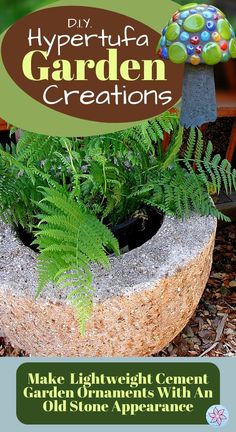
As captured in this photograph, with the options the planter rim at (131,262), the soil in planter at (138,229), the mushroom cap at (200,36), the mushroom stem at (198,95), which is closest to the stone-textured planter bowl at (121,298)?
the planter rim at (131,262)

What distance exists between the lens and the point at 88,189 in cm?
141

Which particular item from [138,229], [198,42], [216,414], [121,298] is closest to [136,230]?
[138,229]

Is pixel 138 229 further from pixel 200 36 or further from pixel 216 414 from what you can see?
pixel 200 36

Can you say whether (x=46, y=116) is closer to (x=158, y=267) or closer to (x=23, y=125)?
(x=23, y=125)

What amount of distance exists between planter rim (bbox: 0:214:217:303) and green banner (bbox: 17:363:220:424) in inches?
6.8

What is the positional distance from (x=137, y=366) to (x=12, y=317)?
262mm

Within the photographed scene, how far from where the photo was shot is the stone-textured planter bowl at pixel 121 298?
1.26m

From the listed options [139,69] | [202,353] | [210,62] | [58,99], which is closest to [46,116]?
[58,99]

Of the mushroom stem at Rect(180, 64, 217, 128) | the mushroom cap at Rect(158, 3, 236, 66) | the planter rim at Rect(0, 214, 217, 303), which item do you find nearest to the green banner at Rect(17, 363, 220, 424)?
the planter rim at Rect(0, 214, 217, 303)

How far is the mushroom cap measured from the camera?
104 centimetres

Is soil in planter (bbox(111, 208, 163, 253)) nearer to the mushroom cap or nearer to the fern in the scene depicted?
the fern

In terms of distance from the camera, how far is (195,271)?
4.45 ft

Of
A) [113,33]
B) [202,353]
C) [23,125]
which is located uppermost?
[113,33]

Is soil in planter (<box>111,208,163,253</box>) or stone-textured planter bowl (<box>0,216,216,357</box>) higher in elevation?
soil in planter (<box>111,208,163,253</box>)
